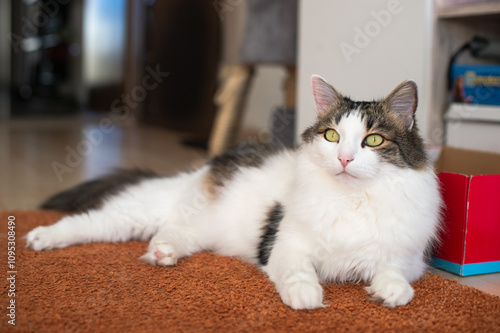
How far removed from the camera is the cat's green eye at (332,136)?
113cm

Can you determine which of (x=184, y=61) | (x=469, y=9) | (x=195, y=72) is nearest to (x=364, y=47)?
(x=469, y=9)

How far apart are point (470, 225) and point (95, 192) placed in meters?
1.15

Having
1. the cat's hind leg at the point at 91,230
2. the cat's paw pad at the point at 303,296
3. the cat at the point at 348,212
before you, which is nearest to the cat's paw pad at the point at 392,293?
the cat at the point at 348,212

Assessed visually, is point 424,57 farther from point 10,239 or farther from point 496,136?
point 10,239

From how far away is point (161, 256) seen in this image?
1320 mm

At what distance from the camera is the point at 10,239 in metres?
1.55

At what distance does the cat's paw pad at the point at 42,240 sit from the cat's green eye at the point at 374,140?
0.91 m

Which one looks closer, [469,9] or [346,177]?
[346,177]

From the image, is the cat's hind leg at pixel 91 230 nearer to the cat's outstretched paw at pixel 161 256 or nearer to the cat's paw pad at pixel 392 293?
the cat's outstretched paw at pixel 161 256

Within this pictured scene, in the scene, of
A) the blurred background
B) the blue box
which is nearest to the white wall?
the blurred background

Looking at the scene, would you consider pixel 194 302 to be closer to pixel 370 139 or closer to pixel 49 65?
pixel 370 139

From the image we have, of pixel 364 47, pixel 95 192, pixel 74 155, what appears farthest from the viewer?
pixel 74 155

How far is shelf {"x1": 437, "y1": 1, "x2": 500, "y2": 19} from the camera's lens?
1.65 m

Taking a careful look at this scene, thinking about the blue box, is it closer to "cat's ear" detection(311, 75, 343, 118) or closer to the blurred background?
the blurred background
